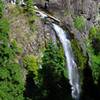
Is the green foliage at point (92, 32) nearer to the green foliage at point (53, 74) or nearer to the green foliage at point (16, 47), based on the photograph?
the green foliage at point (53, 74)

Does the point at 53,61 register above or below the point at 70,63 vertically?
above

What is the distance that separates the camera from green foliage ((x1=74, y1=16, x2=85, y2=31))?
3538 cm

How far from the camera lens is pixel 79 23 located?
3547 centimetres

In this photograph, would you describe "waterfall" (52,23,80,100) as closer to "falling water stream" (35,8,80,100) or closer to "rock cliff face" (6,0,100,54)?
"falling water stream" (35,8,80,100)

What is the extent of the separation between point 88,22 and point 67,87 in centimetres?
910

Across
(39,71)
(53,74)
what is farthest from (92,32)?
(39,71)

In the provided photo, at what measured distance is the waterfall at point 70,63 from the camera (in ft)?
98.8

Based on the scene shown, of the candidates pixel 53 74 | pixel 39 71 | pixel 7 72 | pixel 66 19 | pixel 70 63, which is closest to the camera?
pixel 7 72

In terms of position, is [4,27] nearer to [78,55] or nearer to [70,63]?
[70,63]

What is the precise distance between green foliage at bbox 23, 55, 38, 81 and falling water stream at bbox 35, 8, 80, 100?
2.68 metres

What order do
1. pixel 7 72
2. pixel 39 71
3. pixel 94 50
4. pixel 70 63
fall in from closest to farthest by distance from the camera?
pixel 7 72 → pixel 39 71 → pixel 70 63 → pixel 94 50

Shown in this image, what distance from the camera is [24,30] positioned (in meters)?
28.7

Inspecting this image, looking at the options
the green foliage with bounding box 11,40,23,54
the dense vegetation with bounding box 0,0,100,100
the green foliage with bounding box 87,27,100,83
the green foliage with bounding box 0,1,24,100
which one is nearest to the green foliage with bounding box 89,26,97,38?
the green foliage with bounding box 87,27,100,83

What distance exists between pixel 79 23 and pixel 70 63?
5630 millimetres
